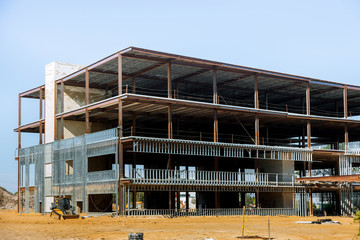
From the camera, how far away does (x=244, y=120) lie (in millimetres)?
45375

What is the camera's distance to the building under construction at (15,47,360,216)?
3631cm

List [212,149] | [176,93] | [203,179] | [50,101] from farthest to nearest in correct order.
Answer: [50,101] → [176,93] → [212,149] → [203,179]

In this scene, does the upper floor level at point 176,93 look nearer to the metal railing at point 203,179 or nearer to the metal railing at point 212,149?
the metal railing at point 212,149

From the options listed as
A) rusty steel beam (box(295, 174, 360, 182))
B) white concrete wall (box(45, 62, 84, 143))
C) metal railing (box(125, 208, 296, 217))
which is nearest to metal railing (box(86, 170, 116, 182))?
metal railing (box(125, 208, 296, 217))

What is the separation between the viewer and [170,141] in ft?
118

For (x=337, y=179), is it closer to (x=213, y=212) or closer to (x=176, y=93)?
(x=213, y=212)

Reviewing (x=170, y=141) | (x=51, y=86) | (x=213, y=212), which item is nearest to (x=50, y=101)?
(x=51, y=86)

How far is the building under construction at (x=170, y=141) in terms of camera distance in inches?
1430

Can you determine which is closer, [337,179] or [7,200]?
[337,179]

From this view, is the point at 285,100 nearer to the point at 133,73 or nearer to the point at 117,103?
the point at 133,73

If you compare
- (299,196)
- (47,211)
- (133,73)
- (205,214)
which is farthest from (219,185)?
(47,211)

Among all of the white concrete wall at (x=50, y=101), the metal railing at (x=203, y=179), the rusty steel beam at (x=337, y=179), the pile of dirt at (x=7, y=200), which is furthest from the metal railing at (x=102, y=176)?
the pile of dirt at (x=7, y=200)

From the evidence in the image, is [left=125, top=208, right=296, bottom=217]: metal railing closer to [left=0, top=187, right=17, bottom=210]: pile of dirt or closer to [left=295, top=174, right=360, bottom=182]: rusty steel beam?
[left=295, top=174, right=360, bottom=182]: rusty steel beam

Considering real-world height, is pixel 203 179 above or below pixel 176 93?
below
